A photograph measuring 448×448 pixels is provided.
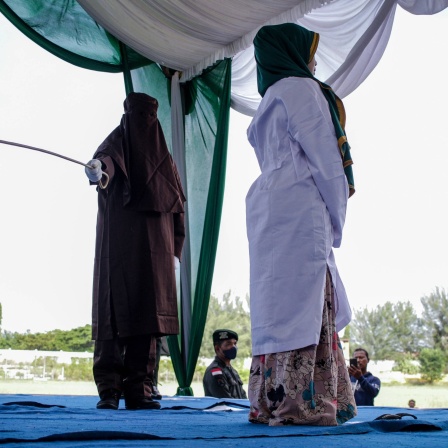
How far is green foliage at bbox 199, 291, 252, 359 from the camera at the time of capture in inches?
208

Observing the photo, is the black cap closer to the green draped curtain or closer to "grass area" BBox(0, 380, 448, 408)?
the green draped curtain

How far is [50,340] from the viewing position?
569cm

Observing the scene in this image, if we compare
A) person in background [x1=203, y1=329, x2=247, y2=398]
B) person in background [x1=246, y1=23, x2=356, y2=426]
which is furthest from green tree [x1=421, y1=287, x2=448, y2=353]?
person in background [x1=246, y1=23, x2=356, y2=426]

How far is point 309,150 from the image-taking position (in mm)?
2035

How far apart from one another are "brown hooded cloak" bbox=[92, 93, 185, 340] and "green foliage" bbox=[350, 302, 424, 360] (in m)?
3.55

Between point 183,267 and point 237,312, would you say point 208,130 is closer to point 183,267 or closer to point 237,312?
point 183,267

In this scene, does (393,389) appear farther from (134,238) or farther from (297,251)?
(297,251)

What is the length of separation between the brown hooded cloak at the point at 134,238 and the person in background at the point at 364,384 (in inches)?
56.4

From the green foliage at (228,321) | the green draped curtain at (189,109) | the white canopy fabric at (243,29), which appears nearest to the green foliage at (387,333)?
the green foliage at (228,321)

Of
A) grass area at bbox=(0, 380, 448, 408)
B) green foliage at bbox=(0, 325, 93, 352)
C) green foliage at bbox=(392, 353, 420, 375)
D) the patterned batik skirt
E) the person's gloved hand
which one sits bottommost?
the patterned batik skirt

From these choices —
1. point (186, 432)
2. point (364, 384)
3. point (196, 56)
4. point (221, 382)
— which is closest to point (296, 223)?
point (186, 432)

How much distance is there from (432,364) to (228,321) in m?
1.82

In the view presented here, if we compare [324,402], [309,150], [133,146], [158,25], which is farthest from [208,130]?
[324,402]

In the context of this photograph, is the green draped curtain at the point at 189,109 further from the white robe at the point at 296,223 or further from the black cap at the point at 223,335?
the white robe at the point at 296,223
